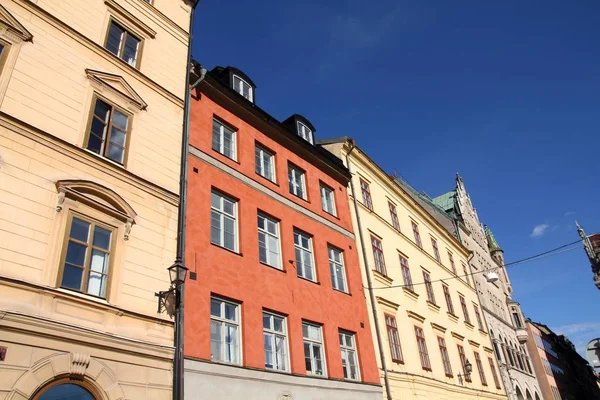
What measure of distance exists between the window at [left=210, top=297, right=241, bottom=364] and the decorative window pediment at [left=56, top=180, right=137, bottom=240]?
3.17m

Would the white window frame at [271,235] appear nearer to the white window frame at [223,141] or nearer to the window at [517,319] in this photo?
the white window frame at [223,141]

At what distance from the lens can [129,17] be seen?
13383mm

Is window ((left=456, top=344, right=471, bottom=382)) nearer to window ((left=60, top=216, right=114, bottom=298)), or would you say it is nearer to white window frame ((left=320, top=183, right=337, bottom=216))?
white window frame ((left=320, top=183, right=337, bottom=216))

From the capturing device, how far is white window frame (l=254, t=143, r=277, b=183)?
53.4 ft

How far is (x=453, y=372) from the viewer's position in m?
22.5

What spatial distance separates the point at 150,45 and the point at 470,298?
25.7 meters

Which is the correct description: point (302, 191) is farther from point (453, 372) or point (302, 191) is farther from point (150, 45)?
point (453, 372)

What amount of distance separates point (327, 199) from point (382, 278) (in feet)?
13.4

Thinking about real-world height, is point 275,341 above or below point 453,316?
below

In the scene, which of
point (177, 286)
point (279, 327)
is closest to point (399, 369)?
point (279, 327)

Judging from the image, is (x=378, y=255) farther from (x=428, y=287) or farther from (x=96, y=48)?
(x=96, y=48)

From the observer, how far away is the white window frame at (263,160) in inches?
641

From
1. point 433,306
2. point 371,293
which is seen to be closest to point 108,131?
point 371,293

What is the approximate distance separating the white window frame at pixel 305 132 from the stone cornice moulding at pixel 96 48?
7.11 meters
